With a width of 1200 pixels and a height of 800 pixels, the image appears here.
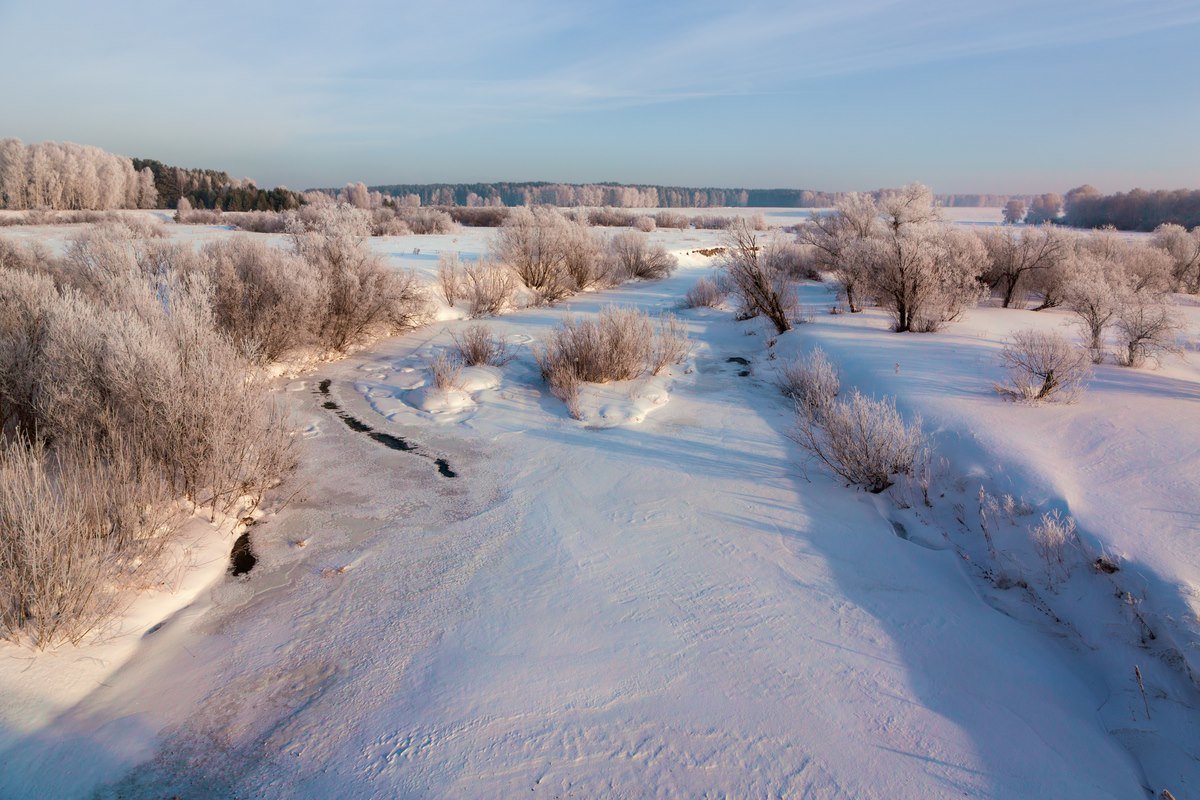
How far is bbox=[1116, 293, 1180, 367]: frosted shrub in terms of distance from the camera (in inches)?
321

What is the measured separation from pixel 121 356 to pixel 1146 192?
56.8m

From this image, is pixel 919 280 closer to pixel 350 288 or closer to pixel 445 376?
pixel 445 376

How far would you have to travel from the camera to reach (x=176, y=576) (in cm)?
436

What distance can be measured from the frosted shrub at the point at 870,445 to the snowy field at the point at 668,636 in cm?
21

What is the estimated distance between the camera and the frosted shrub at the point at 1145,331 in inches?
321

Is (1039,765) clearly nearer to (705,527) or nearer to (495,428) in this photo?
(705,527)


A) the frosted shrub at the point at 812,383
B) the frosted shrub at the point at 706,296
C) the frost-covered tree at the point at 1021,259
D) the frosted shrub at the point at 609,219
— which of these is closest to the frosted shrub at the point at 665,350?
the frosted shrub at the point at 812,383

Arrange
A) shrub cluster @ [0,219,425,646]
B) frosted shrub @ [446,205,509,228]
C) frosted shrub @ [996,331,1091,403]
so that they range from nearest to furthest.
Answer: shrub cluster @ [0,219,425,646]
frosted shrub @ [996,331,1091,403]
frosted shrub @ [446,205,509,228]

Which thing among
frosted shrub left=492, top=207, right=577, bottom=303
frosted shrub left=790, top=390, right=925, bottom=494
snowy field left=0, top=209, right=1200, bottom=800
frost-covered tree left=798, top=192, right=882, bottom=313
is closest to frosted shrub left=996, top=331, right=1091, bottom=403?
Answer: snowy field left=0, top=209, right=1200, bottom=800

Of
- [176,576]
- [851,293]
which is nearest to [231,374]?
[176,576]

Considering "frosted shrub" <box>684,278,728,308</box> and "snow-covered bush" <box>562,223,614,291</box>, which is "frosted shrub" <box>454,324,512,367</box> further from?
"snow-covered bush" <box>562,223,614,291</box>

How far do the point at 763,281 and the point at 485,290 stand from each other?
6.31 m

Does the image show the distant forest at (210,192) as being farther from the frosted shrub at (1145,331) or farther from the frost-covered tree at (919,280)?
the frosted shrub at (1145,331)

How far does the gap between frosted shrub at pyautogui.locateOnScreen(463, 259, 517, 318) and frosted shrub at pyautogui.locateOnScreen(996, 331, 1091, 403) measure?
34.5 ft
